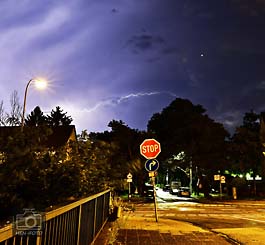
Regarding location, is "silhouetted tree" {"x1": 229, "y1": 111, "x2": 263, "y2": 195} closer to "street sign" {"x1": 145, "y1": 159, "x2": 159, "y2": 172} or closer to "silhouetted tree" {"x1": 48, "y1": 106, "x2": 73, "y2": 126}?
"street sign" {"x1": 145, "y1": 159, "x2": 159, "y2": 172}

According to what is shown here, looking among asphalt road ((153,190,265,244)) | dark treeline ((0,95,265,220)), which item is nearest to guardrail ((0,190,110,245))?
dark treeline ((0,95,265,220))

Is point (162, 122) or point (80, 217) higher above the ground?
point (162, 122)

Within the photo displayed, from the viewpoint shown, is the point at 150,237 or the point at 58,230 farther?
the point at 150,237

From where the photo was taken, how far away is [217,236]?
34.5ft

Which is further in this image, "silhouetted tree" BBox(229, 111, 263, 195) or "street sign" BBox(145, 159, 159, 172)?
"silhouetted tree" BBox(229, 111, 263, 195)

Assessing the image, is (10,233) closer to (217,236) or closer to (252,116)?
(217,236)

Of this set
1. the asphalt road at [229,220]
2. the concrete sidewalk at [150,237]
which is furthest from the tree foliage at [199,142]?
the concrete sidewalk at [150,237]

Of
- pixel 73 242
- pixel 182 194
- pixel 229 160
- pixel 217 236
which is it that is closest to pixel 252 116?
pixel 229 160

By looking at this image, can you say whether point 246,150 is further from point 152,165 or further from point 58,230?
point 58,230

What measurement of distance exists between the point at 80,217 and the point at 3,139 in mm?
4500

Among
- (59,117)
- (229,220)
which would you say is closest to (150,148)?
(229,220)

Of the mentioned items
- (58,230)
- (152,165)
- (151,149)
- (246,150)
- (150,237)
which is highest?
(246,150)

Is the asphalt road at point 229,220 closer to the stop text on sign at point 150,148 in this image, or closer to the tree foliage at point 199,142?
the stop text on sign at point 150,148

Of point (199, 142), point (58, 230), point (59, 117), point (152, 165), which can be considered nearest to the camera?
point (58, 230)
